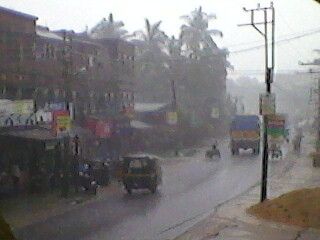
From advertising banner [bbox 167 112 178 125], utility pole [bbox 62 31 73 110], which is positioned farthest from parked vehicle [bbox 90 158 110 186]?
advertising banner [bbox 167 112 178 125]

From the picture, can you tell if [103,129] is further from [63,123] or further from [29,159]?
[29,159]

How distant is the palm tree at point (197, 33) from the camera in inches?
851

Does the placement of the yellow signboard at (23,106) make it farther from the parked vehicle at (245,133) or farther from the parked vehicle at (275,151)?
the parked vehicle at (275,151)

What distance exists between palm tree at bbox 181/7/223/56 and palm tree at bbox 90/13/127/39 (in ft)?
9.36

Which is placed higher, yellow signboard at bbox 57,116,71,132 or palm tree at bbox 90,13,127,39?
palm tree at bbox 90,13,127,39

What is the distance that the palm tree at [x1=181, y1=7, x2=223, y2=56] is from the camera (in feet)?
70.9

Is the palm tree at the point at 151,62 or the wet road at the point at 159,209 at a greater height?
the palm tree at the point at 151,62

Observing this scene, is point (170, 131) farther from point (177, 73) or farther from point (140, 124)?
point (177, 73)

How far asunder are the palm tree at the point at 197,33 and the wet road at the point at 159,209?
577 cm

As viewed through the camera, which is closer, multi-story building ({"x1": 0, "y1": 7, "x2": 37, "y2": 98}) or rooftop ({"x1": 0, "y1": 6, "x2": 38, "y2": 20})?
rooftop ({"x1": 0, "y1": 6, "x2": 38, "y2": 20})

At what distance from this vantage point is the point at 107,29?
21.8 m

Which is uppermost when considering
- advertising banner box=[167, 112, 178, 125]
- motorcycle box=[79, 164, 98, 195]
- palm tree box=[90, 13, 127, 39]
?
palm tree box=[90, 13, 127, 39]

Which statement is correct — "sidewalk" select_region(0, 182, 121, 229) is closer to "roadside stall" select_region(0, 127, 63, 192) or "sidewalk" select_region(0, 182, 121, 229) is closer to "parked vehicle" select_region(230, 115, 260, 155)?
"roadside stall" select_region(0, 127, 63, 192)

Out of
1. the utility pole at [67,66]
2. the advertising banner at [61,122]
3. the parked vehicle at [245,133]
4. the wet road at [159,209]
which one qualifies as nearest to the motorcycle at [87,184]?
the wet road at [159,209]
